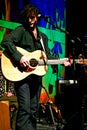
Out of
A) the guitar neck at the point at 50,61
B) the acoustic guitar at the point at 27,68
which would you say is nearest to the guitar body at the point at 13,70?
the acoustic guitar at the point at 27,68

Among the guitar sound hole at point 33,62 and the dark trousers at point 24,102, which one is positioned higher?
the guitar sound hole at point 33,62

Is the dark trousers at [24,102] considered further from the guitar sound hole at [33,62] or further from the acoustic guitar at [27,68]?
the guitar sound hole at [33,62]

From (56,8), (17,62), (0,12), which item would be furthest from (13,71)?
(56,8)

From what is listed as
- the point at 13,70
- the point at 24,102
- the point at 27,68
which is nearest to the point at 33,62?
the point at 27,68

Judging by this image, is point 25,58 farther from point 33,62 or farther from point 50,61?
point 50,61

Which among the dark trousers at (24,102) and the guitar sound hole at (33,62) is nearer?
the dark trousers at (24,102)

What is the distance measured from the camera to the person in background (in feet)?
16.1

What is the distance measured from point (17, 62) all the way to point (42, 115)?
3.02 m

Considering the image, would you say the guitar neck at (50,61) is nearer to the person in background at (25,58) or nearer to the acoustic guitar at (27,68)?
the acoustic guitar at (27,68)

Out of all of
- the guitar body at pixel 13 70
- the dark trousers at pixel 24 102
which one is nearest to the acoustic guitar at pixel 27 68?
the guitar body at pixel 13 70

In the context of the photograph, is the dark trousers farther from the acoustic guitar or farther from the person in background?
the acoustic guitar

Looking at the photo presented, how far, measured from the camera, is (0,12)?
300 inches

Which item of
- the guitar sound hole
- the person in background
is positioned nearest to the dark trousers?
the person in background

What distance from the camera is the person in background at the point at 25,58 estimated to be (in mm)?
4918
